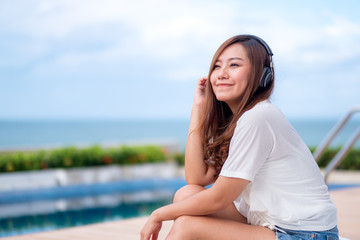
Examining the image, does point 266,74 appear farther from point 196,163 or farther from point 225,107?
point 196,163

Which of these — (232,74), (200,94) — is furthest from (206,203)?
(200,94)

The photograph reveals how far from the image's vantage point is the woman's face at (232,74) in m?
1.85

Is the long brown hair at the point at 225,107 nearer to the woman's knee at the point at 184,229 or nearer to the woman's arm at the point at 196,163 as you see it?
the woman's arm at the point at 196,163

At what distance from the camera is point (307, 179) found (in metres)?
1.75

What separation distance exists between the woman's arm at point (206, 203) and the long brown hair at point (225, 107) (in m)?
0.28

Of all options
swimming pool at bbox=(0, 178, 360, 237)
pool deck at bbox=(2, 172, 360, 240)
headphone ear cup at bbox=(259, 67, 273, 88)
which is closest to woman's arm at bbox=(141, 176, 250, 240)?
headphone ear cup at bbox=(259, 67, 273, 88)

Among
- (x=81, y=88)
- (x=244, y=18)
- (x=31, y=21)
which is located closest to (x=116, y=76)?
(x=81, y=88)

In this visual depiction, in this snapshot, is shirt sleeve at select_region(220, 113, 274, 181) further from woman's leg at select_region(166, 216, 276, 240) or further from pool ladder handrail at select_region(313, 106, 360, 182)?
pool ladder handrail at select_region(313, 106, 360, 182)

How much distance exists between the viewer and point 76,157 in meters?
8.39

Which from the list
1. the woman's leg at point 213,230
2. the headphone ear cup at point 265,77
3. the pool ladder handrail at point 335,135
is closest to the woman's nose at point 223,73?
the headphone ear cup at point 265,77

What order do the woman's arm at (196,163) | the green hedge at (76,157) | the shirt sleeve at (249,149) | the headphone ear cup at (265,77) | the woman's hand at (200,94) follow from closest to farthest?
1. the shirt sleeve at (249,149)
2. the headphone ear cup at (265,77)
3. the woman's arm at (196,163)
4. the woman's hand at (200,94)
5. the green hedge at (76,157)

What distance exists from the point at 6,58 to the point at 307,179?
151 feet

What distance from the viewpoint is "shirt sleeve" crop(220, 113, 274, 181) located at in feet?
5.46

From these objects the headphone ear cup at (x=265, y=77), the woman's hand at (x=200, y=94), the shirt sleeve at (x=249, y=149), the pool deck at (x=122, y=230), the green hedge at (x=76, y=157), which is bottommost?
the green hedge at (x=76, y=157)
